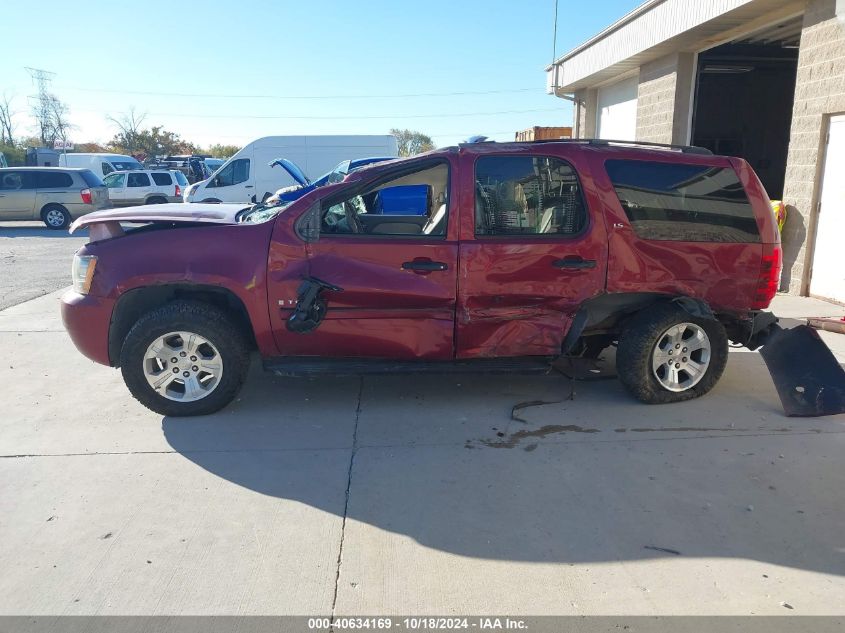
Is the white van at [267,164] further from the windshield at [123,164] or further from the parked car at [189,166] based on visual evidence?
the parked car at [189,166]

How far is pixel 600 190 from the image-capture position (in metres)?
4.78

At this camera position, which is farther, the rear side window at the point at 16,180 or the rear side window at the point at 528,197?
the rear side window at the point at 16,180

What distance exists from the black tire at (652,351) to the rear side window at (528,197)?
0.89 meters

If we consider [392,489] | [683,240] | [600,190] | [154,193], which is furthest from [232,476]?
[154,193]

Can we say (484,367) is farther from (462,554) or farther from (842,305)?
(842,305)

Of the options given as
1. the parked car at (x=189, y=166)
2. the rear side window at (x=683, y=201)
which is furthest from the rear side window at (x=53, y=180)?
the rear side window at (x=683, y=201)

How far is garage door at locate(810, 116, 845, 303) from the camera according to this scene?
8.23m

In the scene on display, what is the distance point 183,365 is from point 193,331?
29cm

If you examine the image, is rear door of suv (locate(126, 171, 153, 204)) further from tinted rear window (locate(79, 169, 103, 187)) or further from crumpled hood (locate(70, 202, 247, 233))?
crumpled hood (locate(70, 202, 247, 233))

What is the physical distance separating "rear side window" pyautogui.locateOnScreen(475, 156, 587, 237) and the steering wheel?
3.09 ft

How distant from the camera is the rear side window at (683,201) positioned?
4824 millimetres

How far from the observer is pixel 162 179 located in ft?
75.3

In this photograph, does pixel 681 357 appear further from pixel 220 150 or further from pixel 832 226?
pixel 220 150

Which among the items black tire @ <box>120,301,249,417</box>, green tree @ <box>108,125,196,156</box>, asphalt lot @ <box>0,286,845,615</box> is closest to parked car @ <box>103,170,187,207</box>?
asphalt lot @ <box>0,286,845,615</box>
